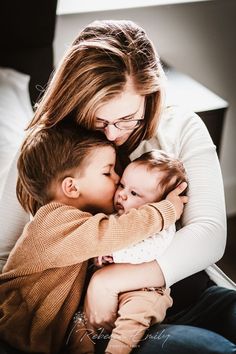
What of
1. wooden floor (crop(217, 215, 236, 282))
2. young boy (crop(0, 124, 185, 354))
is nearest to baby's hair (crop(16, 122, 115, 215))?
young boy (crop(0, 124, 185, 354))

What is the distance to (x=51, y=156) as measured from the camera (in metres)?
0.80

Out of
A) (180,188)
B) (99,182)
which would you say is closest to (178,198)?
(180,188)

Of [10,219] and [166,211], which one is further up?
[166,211]

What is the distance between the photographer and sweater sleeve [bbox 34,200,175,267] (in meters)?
0.73

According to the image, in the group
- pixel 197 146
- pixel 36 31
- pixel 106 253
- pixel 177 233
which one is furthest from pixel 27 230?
pixel 36 31

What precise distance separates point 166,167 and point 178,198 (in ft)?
0.20

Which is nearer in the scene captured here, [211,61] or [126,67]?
[126,67]

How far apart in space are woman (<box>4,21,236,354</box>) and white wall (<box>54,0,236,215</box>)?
0.52 m

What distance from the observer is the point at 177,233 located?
807 mm

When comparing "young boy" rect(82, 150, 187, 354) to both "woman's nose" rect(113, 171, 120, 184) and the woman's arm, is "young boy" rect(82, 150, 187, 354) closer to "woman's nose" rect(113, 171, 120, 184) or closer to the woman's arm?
"woman's nose" rect(113, 171, 120, 184)

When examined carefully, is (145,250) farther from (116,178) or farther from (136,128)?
(136,128)

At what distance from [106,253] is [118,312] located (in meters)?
0.09

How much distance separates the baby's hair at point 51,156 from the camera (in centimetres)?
80

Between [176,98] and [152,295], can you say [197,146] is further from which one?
[176,98]
